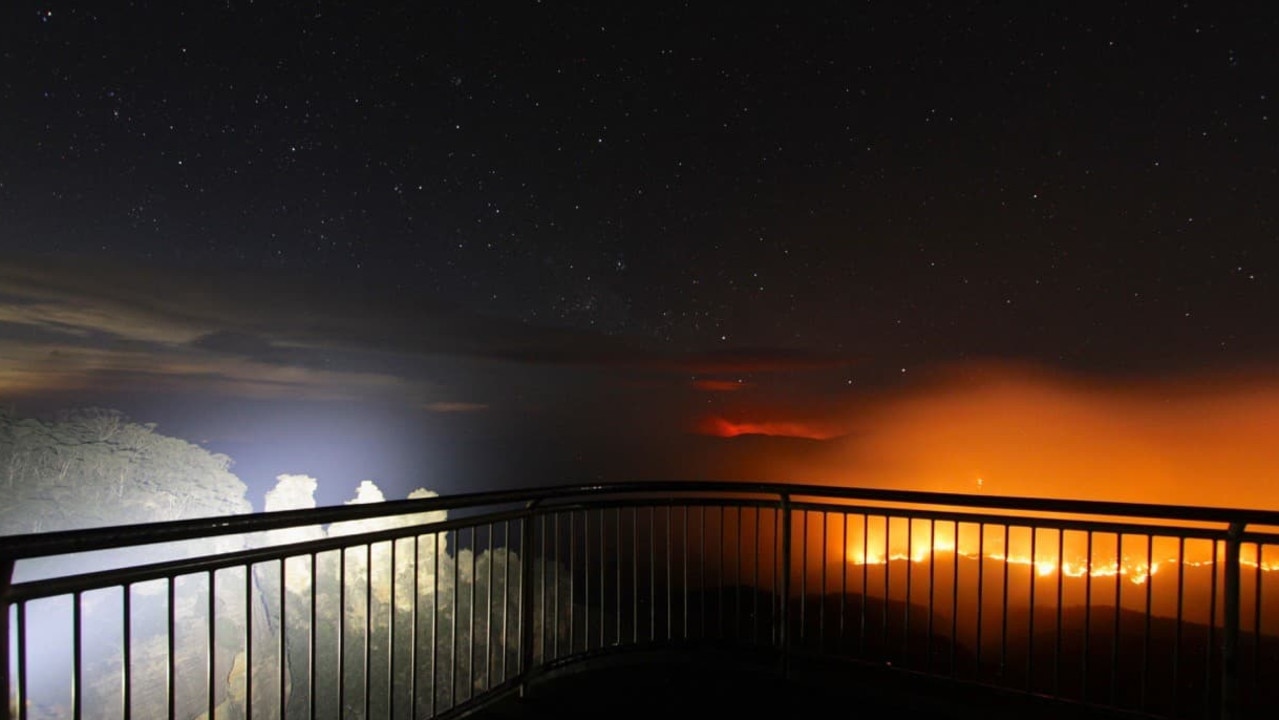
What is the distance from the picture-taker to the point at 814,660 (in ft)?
16.3

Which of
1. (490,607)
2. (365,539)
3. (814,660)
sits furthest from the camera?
(814,660)

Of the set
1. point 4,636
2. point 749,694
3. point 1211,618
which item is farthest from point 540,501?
point 1211,618

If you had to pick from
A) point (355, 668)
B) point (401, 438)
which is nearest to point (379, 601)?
point (355, 668)

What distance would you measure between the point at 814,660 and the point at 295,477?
98.7 feet

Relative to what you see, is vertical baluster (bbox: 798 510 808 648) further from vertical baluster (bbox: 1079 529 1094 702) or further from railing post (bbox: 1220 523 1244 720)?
railing post (bbox: 1220 523 1244 720)

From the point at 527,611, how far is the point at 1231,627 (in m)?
3.80

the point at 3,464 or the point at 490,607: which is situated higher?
the point at 490,607

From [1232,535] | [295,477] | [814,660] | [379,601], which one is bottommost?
[379,601]

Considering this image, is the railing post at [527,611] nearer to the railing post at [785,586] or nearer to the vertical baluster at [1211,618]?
the railing post at [785,586]

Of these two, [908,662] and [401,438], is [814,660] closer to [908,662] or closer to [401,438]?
[908,662]

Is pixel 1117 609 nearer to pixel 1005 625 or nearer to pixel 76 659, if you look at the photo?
pixel 1005 625

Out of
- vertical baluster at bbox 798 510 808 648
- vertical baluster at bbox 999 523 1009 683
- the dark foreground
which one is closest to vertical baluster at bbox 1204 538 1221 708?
the dark foreground

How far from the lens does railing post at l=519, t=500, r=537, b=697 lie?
4465 millimetres

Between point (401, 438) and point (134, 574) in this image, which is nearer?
point (134, 574)
